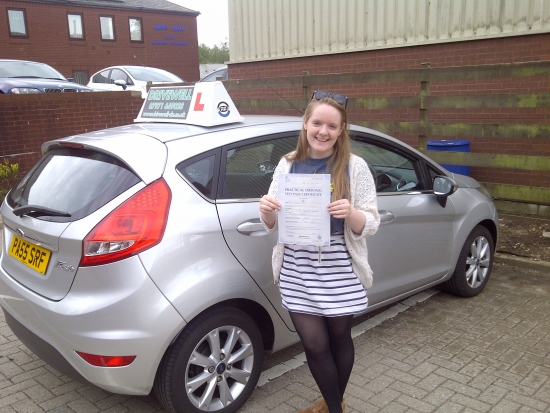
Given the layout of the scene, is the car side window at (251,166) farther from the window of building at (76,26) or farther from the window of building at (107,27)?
the window of building at (107,27)

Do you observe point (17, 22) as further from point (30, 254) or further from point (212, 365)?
point (212, 365)

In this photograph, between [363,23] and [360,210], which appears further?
[363,23]

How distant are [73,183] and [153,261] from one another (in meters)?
0.71

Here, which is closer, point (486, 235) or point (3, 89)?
point (486, 235)

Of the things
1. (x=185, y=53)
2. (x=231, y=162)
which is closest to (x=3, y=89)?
(x=231, y=162)

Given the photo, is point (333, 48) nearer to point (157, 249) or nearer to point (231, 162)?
point (231, 162)

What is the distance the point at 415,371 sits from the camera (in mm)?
3414

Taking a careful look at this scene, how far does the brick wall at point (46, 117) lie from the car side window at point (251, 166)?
6830 millimetres

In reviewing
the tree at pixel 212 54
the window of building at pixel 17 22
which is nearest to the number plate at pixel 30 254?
the window of building at pixel 17 22

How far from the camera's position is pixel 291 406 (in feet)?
10.1

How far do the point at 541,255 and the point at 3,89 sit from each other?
9.77 metres

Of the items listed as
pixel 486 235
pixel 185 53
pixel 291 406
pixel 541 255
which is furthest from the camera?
pixel 185 53

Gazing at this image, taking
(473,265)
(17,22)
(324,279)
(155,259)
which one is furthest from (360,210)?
(17,22)

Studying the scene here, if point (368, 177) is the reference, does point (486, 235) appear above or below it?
below
